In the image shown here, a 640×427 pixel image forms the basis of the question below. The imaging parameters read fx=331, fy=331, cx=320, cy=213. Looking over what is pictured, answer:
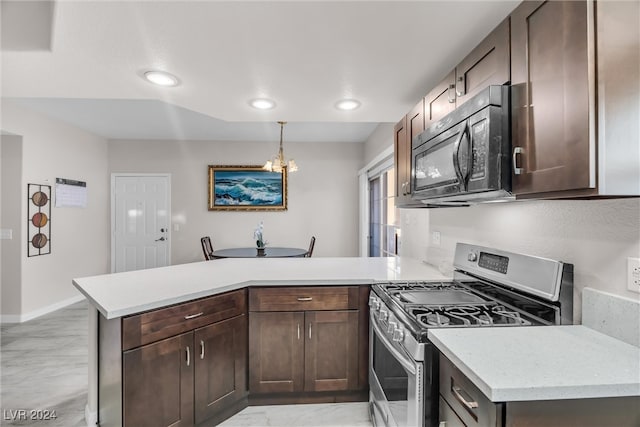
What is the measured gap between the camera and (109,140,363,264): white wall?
18.1 feet

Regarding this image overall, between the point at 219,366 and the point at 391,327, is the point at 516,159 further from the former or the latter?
the point at 219,366

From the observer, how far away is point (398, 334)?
142 cm

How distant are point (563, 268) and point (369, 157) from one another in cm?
395

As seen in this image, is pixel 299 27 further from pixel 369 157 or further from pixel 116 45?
pixel 369 157

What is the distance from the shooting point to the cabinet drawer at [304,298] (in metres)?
2.10

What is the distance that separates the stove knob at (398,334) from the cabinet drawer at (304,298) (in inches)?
26.5

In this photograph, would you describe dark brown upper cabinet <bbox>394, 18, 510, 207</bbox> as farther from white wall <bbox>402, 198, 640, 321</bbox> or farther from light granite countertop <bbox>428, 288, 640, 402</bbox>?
light granite countertop <bbox>428, 288, 640, 402</bbox>

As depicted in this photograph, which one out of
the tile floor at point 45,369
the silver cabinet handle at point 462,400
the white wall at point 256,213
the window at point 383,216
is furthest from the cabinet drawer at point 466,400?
the white wall at point 256,213

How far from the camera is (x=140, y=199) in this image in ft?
18.1

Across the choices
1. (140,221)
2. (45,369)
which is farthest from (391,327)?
(140,221)

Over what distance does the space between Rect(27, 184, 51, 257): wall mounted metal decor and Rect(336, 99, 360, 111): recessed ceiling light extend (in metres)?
3.92

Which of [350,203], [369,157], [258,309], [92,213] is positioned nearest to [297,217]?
[350,203]

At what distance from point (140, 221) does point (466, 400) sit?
5699 mm

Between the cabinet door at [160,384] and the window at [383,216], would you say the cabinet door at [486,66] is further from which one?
the window at [383,216]
